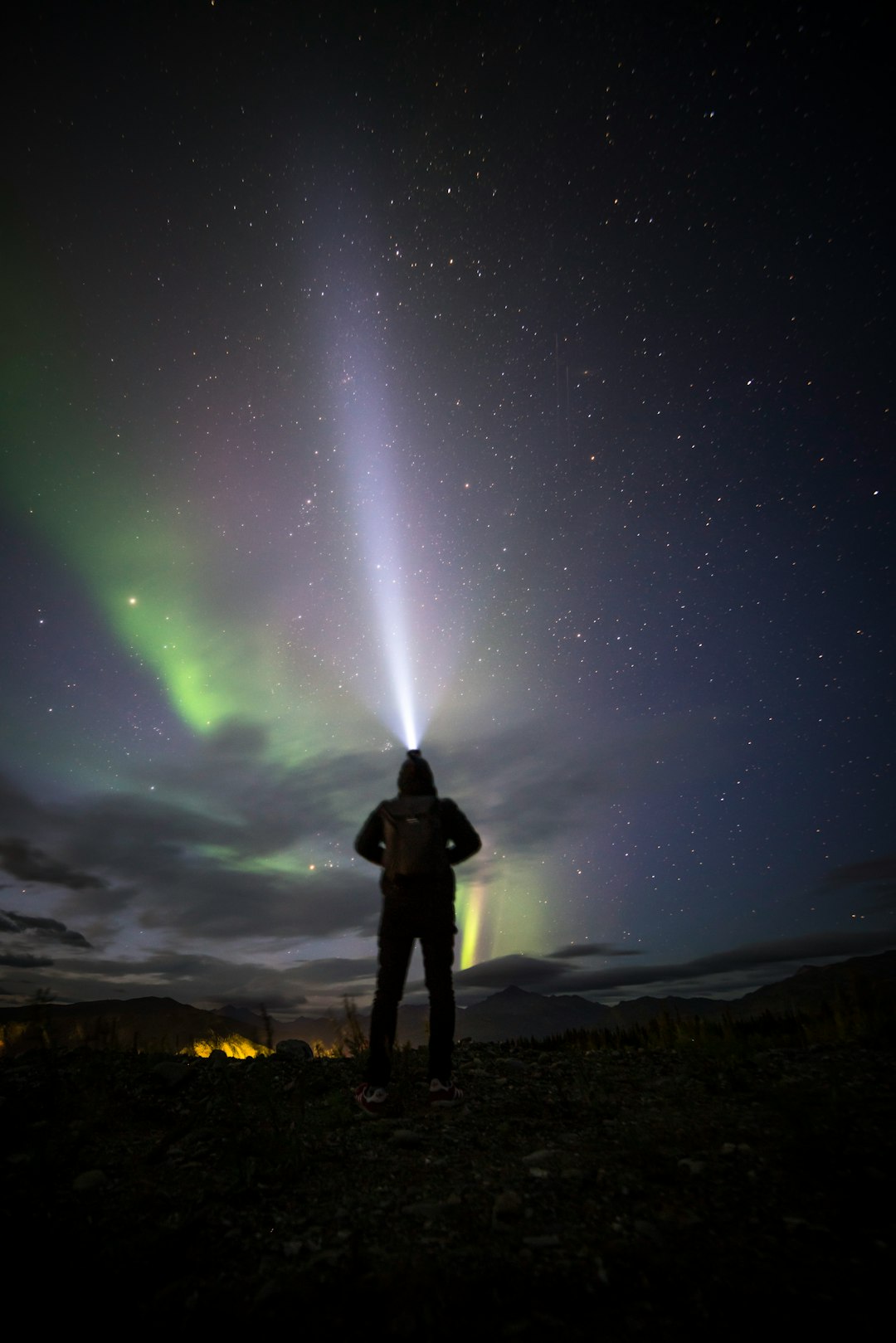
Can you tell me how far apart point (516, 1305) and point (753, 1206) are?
137 cm

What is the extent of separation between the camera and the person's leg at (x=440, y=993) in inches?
209

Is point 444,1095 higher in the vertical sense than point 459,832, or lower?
lower

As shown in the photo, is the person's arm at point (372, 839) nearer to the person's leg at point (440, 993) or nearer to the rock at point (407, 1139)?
the person's leg at point (440, 993)

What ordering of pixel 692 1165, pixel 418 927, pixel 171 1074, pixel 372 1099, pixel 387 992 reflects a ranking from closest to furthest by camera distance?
pixel 692 1165 → pixel 372 1099 → pixel 387 992 → pixel 418 927 → pixel 171 1074

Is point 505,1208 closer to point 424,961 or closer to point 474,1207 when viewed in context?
point 474,1207

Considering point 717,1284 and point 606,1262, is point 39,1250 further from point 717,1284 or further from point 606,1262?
point 717,1284

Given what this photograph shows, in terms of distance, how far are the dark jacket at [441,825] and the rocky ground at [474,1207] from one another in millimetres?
2007

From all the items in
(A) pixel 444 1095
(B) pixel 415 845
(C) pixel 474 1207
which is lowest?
(C) pixel 474 1207

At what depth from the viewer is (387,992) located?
5438mm

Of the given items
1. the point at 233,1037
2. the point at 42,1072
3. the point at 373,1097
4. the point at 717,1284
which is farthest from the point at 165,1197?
the point at 233,1037

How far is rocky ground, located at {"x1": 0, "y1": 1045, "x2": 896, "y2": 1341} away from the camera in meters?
2.29

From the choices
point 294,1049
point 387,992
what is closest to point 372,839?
point 387,992

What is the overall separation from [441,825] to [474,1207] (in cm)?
309

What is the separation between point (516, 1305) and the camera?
90.1 inches
